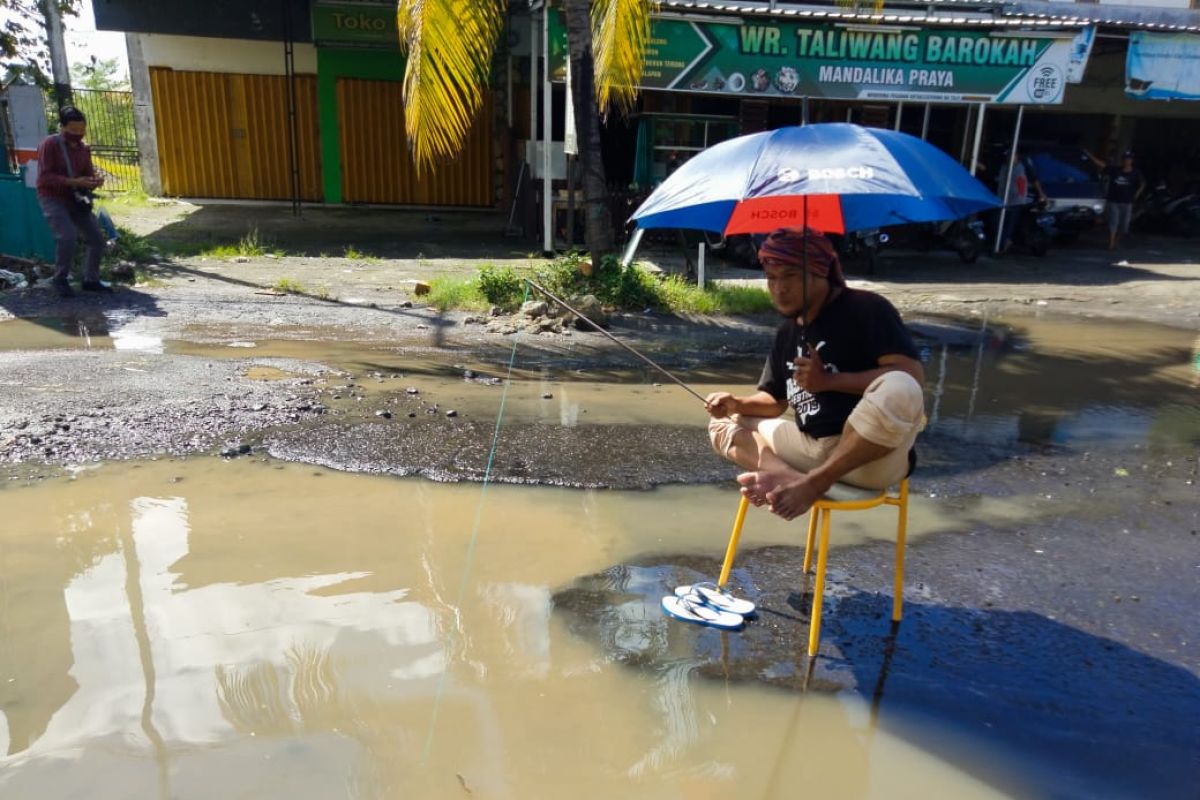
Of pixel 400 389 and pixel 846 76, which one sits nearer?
pixel 400 389

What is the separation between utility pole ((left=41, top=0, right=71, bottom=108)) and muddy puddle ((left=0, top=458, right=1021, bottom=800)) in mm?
8613

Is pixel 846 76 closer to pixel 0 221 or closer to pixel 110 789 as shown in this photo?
pixel 0 221

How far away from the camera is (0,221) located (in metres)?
9.41

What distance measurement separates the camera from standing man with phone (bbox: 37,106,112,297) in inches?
317

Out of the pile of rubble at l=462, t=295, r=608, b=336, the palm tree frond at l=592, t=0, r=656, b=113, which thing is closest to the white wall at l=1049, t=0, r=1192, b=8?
the palm tree frond at l=592, t=0, r=656, b=113

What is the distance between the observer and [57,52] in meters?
11.2

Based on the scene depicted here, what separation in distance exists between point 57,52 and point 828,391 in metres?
12.3

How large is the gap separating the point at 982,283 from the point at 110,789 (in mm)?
11882

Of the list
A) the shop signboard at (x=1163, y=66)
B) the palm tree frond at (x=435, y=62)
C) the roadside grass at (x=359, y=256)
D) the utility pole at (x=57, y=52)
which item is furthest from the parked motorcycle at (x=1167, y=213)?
the utility pole at (x=57, y=52)

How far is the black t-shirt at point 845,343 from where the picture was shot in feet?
9.86

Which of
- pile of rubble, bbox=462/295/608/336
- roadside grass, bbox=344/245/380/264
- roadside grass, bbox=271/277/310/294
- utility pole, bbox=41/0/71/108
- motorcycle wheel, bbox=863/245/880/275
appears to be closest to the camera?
pile of rubble, bbox=462/295/608/336

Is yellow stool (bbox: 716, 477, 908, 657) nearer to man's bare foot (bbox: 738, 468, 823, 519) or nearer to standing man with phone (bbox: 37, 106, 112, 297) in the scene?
man's bare foot (bbox: 738, 468, 823, 519)

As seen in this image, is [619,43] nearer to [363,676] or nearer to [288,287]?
[288,287]

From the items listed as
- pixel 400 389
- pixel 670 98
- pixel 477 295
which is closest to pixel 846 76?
pixel 670 98
